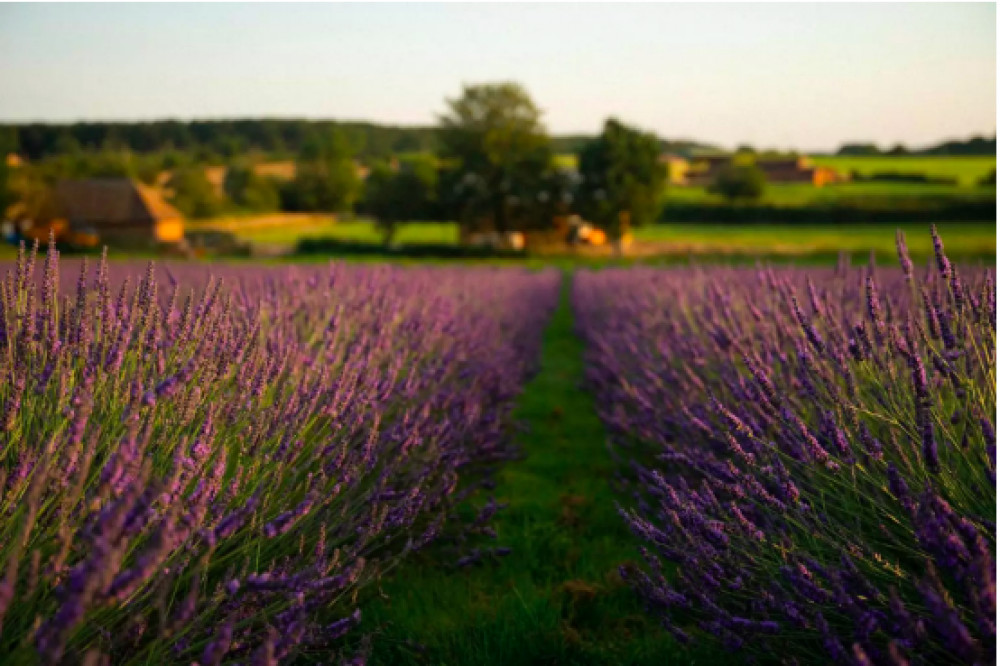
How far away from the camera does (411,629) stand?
8.38 ft

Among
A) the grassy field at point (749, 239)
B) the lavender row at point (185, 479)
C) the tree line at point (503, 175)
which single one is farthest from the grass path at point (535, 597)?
the tree line at point (503, 175)

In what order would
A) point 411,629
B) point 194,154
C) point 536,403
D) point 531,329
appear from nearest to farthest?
point 411,629 → point 536,403 → point 531,329 → point 194,154

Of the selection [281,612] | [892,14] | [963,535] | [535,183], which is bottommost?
[281,612]

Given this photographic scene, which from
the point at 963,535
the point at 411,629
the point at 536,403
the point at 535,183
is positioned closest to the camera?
the point at 963,535

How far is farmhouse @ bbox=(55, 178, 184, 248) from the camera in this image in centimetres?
5466

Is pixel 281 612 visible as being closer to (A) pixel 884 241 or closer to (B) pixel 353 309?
(B) pixel 353 309

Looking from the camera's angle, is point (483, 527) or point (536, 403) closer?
point (483, 527)

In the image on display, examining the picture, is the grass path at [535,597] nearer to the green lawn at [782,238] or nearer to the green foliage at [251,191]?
the green lawn at [782,238]

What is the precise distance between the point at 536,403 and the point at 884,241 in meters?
33.7

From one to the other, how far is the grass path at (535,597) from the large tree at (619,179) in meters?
41.4

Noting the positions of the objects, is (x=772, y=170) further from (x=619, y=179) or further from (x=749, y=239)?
(x=749, y=239)

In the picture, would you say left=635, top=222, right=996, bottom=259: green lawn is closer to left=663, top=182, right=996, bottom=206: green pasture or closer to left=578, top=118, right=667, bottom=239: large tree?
left=663, top=182, right=996, bottom=206: green pasture

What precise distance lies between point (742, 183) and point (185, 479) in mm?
53936

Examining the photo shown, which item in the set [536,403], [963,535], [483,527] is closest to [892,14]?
[963,535]
